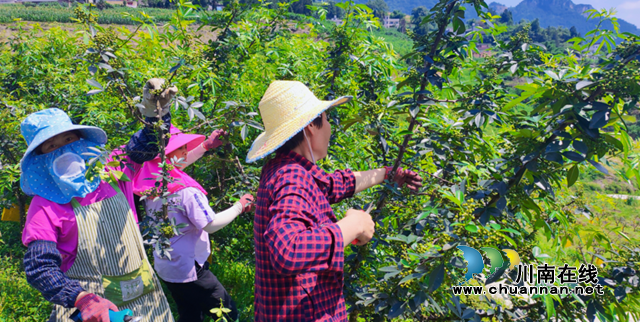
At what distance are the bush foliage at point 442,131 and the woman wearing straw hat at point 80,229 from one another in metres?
0.26

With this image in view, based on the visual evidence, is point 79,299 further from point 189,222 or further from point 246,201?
point 246,201

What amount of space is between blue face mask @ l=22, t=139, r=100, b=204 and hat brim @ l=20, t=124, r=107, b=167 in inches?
2.4

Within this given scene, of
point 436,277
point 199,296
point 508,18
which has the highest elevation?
point 508,18

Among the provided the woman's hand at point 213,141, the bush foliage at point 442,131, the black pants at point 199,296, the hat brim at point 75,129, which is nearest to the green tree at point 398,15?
the bush foliage at point 442,131

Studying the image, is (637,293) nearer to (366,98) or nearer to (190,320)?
(366,98)

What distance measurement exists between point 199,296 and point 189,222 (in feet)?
1.82

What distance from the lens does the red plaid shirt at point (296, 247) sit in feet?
3.72

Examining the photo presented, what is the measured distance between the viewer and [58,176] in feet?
5.53

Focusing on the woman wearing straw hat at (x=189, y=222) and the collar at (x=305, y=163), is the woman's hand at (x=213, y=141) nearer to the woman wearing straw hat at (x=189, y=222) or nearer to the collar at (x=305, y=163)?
the woman wearing straw hat at (x=189, y=222)

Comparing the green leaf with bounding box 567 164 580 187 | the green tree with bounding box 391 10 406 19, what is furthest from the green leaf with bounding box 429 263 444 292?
the green tree with bounding box 391 10 406 19

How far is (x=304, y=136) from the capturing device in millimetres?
1445

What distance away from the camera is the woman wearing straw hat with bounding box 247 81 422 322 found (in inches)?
45.2

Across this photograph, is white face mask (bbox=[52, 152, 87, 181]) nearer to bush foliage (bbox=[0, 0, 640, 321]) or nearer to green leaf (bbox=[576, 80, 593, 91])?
bush foliage (bbox=[0, 0, 640, 321])

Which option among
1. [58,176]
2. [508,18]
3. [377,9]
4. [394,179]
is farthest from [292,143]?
[508,18]
